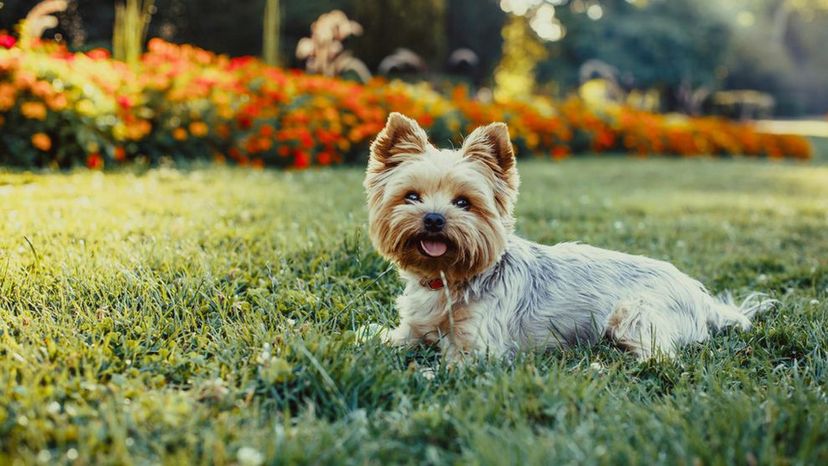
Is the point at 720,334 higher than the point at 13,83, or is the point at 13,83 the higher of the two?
the point at 13,83

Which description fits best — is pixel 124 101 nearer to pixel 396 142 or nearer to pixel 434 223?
pixel 396 142

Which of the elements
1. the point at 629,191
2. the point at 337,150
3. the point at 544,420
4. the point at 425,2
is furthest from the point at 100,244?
the point at 425,2

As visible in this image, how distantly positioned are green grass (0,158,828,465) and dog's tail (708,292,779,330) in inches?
5.5

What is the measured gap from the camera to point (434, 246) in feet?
11.9

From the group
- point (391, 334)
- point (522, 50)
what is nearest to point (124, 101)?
point (391, 334)

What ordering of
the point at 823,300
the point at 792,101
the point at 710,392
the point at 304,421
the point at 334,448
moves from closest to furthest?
the point at 334,448
the point at 304,421
the point at 710,392
the point at 823,300
the point at 792,101

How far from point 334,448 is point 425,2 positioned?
758 inches

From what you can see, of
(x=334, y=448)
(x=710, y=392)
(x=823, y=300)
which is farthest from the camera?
(x=823, y=300)

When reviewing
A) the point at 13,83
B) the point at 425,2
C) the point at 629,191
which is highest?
the point at 425,2

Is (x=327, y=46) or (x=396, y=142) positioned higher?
(x=327, y=46)

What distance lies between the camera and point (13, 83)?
7734 millimetres

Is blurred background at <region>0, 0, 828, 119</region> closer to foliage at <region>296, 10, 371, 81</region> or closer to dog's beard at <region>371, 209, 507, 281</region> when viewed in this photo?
foliage at <region>296, 10, 371, 81</region>

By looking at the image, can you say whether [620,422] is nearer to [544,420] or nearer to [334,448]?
[544,420]

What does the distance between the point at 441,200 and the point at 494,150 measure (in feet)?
1.52
